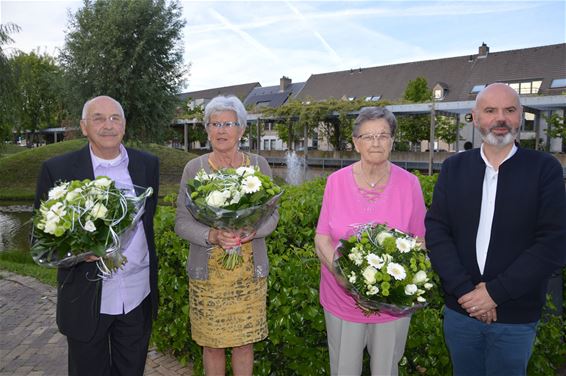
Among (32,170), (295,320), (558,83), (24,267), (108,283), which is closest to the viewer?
(108,283)

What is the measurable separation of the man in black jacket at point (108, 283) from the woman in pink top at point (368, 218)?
1215mm

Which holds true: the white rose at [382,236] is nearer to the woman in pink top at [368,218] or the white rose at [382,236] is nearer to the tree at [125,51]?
the woman in pink top at [368,218]

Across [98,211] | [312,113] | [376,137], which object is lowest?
[98,211]

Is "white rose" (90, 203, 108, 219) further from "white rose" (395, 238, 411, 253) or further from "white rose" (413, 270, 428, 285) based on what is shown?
"white rose" (413, 270, 428, 285)

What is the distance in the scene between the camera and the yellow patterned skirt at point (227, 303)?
2.97 m

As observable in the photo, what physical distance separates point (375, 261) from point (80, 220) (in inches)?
60.0

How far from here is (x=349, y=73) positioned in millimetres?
55156

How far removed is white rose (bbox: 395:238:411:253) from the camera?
91.1 inches

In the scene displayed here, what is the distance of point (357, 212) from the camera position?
2.68 m

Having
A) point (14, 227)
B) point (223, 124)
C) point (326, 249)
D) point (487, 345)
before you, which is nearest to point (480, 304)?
point (487, 345)

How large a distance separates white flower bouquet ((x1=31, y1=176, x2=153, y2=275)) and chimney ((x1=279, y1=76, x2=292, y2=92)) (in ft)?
197

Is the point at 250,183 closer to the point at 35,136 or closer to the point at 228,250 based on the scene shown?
the point at 228,250

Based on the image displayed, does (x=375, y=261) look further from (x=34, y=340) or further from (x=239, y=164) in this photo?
(x=34, y=340)

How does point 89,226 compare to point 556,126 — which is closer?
point 89,226
